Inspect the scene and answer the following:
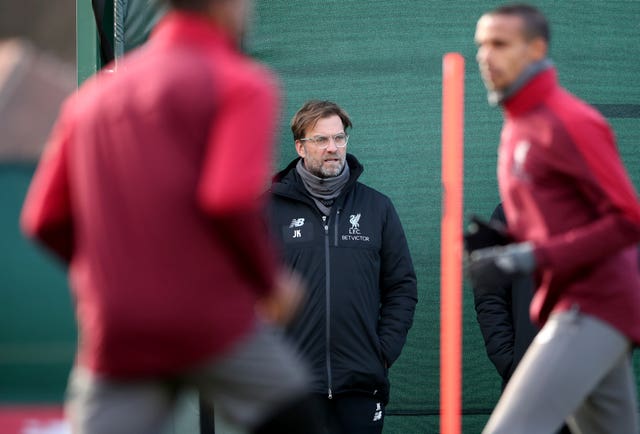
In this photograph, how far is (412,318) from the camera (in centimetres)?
559

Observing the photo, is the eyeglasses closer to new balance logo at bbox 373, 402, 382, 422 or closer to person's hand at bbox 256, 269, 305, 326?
new balance logo at bbox 373, 402, 382, 422

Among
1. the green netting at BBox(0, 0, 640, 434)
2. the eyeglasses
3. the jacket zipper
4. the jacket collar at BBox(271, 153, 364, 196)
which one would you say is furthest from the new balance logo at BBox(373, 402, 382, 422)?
the eyeglasses

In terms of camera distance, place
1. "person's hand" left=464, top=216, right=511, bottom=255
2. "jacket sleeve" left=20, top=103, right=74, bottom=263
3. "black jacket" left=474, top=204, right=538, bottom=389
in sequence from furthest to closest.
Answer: "black jacket" left=474, top=204, right=538, bottom=389 → "person's hand" left=464, top=216, right=511, bottom=255 → "jacket sleeve" left=20, top=103, right=74, bottom=263

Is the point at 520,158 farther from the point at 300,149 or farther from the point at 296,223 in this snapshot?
the point at 300,149

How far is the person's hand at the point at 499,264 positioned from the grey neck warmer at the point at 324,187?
65.9 inches

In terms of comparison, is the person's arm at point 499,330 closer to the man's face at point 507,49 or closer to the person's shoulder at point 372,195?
the person's shoulder at point 372,195

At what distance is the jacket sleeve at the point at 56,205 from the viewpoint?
306cm

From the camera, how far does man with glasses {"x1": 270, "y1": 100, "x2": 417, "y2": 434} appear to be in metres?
5.35

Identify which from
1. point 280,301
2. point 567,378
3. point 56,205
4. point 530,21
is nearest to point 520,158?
point 530,21

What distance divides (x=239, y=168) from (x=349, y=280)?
2710 mm

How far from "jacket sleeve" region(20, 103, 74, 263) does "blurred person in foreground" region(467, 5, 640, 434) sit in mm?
1300

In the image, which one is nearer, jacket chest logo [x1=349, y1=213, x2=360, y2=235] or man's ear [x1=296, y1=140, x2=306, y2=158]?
jacket chest logo [x1=349, y1=213, x2=360, y2=235]

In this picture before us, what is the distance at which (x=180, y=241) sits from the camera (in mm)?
2799

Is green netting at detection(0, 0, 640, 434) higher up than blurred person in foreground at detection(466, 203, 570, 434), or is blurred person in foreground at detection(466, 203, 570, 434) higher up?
green netting at detection(0, 0, 640, 434)
